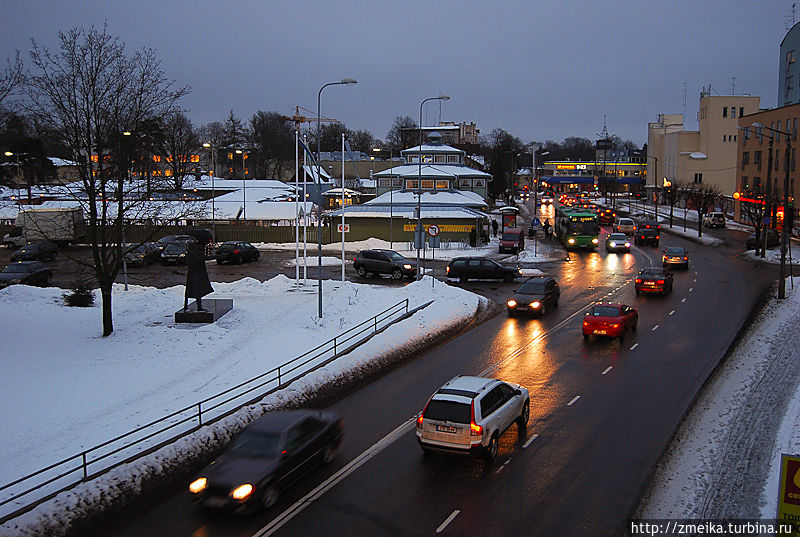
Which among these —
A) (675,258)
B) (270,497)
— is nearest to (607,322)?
(270,497)

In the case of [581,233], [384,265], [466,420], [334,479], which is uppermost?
[581,233]

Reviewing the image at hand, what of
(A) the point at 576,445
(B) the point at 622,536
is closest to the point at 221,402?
(A) the point at 576,445

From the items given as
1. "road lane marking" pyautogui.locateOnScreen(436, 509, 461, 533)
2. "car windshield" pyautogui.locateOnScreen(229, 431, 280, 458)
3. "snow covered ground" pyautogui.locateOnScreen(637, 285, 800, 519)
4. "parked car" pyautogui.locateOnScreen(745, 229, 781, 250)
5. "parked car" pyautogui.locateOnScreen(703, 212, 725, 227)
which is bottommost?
"road lane marking" pyautogui.locateOnScreen(436, 509, 461, 533)

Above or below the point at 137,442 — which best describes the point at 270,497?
below

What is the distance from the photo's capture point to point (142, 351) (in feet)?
65.0

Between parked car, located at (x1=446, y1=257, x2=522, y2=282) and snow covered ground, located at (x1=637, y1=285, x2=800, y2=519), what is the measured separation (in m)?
17.1

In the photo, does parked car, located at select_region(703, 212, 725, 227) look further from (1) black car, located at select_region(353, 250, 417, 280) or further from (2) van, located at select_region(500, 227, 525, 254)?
(1) black car, located at select_region(353, 250, 417, 280)

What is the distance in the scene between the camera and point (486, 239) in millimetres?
62438

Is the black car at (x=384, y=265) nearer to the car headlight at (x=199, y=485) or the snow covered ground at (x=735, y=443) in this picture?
the snow covered ground at (x=735, y=443)

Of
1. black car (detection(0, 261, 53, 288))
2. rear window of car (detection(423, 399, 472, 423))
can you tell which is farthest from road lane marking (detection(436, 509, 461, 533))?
black car (detection(0, 261, 53, 288))

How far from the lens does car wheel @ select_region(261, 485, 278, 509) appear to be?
10.9 m

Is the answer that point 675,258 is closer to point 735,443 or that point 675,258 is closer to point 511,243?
point 511,243

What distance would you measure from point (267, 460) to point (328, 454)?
6.15 feet

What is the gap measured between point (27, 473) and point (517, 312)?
2002cm
